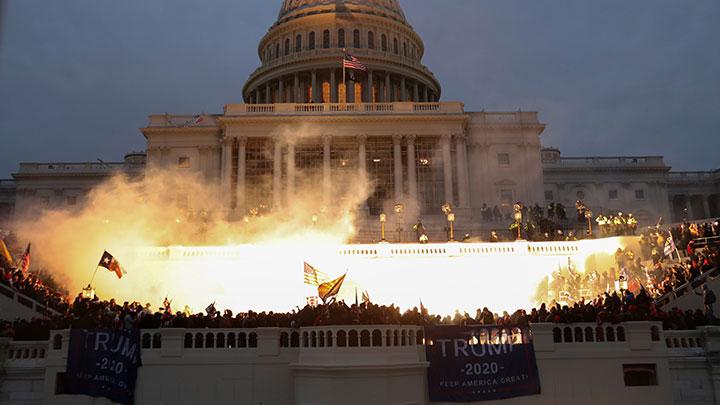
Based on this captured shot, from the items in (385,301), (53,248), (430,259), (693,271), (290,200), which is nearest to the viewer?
(693,271)

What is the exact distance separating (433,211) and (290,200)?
11848 mm

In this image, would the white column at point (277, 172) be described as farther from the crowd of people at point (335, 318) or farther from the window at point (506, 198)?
the crowd of people at point (335, 318)

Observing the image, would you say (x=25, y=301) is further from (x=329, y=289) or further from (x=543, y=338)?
(x=543, y=338)

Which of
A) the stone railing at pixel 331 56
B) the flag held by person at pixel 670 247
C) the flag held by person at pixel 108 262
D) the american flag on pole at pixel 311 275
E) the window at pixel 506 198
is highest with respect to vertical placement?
the stone railing at pixel 331 56

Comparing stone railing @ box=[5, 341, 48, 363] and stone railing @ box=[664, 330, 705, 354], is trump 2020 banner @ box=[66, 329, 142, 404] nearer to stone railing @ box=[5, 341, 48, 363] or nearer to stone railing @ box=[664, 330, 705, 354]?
stone railing @ box=[5, 341, 48, 363]

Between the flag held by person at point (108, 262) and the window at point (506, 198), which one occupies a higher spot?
the window at point (506, 198)

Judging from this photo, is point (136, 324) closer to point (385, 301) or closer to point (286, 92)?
point (385, 301)

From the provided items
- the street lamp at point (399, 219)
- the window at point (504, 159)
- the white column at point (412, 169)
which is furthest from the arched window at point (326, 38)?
the street lamp at point (399, 219)

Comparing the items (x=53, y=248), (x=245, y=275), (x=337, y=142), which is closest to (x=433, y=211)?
(x=337, y=142)

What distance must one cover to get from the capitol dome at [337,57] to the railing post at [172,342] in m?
54.1

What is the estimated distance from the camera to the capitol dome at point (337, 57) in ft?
239

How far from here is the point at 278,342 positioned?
17.3 m

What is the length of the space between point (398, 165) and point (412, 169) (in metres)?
1.23

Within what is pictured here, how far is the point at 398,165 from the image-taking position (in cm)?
5325
